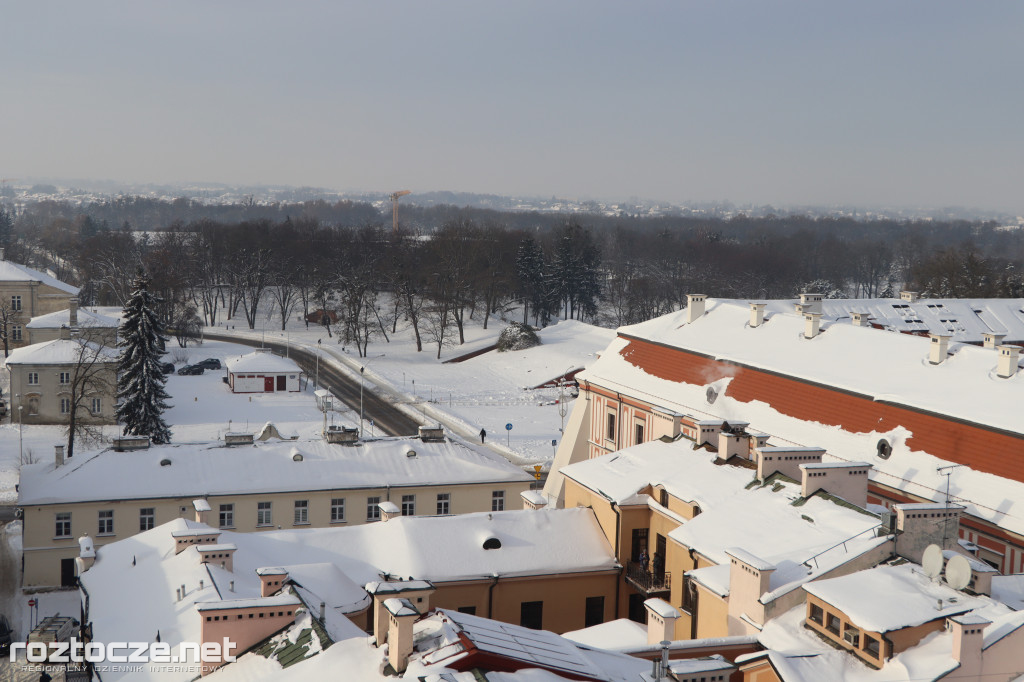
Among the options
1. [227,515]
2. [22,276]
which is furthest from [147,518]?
[22,276]

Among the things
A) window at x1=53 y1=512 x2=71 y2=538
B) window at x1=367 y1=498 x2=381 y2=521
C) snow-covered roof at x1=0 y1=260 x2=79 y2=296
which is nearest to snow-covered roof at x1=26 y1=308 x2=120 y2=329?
snow-covered roof at x1=0 y1=260 x2=79 y2=296

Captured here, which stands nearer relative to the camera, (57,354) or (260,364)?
(57,354)

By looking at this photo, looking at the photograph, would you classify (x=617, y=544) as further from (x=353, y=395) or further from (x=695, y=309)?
(x=353, y=395)

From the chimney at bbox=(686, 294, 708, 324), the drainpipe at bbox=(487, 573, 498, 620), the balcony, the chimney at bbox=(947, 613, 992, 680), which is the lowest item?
the drainpipe at bbox=(487, 573, 498, 620)

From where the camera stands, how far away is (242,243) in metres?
104

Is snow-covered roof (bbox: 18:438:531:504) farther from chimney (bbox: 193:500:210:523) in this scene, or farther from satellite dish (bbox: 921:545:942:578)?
satellite dish (bbox: 921:545:942:578)

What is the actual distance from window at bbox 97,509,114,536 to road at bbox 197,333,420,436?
934 inches

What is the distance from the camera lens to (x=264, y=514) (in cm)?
3362

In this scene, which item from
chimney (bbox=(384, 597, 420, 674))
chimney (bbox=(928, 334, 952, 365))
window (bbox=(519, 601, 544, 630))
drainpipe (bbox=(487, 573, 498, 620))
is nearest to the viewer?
chimney (bbox=(384, 597, 420, 674))

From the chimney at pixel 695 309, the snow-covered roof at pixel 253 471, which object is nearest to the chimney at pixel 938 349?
the chimney at pixel 695 309

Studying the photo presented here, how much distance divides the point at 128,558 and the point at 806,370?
73.3 ft

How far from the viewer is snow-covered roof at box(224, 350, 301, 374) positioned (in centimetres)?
6762

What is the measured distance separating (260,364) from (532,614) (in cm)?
4812

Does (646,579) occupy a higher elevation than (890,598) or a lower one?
lower
